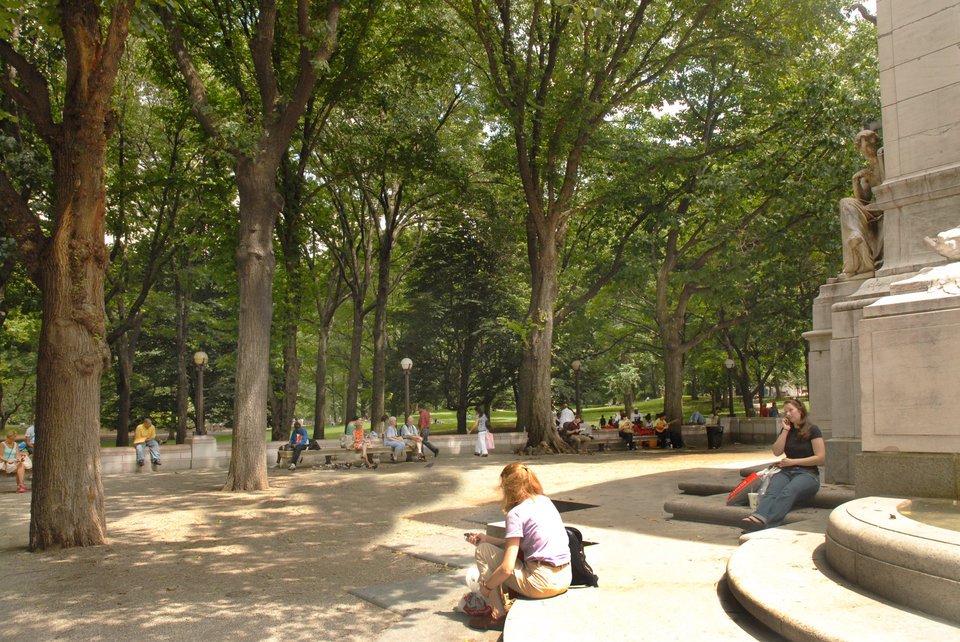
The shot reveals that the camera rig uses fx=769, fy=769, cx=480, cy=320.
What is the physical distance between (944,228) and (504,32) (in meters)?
14.4

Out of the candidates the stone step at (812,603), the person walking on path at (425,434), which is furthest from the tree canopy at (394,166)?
the stone step at (812,603)

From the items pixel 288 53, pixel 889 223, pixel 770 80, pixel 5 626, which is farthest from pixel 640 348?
pixel 5 626

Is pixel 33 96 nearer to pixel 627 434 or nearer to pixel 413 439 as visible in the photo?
pixel 413 439

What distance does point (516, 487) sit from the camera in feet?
18.3

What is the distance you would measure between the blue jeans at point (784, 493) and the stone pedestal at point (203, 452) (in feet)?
53.1

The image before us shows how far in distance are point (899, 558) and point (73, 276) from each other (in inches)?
351

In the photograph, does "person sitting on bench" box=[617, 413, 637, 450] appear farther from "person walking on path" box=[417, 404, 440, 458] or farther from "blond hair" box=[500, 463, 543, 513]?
"blond hair" box=[500, 463, 543, 513]

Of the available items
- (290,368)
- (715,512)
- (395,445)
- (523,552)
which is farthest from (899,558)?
(290,368)

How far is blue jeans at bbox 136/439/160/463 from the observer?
19156 mm

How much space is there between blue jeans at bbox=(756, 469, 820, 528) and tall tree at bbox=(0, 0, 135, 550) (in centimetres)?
761

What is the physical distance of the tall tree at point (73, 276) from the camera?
29.5 ft

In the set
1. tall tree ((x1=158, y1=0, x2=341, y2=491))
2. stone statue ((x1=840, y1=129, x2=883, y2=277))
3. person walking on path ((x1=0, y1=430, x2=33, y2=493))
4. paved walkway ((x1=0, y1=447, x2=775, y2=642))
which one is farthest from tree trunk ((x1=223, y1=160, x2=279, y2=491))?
stone statue ((x1=840, y1=129, x2=883, y2=277))

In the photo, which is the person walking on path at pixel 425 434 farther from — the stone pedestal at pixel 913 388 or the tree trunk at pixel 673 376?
the stone pedestal at pixel 913 388

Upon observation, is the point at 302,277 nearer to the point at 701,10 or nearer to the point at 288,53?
the point at 288,53
